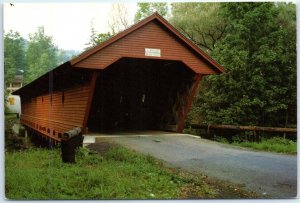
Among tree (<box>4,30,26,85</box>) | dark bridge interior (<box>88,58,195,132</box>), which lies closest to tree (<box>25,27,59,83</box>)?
tree (<box>4,30,26,85</box>)

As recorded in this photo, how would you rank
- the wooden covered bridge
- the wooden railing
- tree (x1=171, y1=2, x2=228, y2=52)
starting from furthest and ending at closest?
1. tree (x1=171, y1=2, x2=228, y2=52)
2. the wooden covered bridge
3. the wooden railing

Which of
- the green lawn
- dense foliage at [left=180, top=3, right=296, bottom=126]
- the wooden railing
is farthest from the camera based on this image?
dense foliage at [left=180, top=3, right=296, bottom=126]

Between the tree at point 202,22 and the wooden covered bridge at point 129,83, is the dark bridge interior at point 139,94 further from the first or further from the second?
the tree at point 202,22

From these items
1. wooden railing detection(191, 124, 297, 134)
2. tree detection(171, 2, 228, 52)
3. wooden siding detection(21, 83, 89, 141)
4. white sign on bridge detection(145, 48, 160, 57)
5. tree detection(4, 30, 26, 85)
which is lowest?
wooden railing detection(191, 124, 297, 134)

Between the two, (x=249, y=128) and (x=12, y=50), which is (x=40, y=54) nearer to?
(x=12, y=50)

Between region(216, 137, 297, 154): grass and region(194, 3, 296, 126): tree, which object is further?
region(194, 3, 296, 126): tree

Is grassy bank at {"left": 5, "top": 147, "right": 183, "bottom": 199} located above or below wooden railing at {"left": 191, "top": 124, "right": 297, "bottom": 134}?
below

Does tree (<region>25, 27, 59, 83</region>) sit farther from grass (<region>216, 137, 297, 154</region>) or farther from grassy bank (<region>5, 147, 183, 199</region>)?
grass (<region>216, 137, 297, 154</region>)

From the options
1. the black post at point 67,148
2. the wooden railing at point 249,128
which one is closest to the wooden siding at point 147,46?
the wooden railing at point 249,128

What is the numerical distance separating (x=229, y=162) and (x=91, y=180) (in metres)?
3.58

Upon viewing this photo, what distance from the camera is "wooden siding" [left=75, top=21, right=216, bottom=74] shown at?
1219cm

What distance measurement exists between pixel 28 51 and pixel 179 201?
720cm

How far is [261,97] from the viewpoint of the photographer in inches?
644

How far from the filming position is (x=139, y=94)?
695 inches
